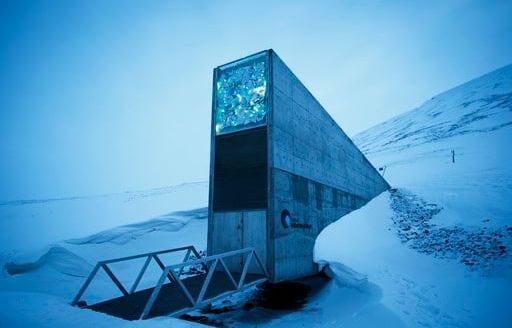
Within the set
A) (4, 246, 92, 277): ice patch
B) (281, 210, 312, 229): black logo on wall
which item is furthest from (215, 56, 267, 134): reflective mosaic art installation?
(4, 246, 92, 277): ice patch

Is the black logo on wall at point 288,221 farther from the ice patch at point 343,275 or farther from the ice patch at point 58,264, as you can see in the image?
the ice patch at point 58,264

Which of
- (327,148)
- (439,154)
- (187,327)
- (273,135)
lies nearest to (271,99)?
(273,135)

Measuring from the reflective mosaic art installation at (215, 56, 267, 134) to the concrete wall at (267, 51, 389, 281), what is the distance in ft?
1.42

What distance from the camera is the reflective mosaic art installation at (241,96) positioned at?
891 cm

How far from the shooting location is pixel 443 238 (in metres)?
9.42

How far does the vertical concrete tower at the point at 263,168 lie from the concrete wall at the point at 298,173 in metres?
0.03

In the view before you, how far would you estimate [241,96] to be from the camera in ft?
30.7

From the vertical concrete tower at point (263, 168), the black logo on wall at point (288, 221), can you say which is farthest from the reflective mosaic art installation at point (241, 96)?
the black logo on wall at point (288, 221)

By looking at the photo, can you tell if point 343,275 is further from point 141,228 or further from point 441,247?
point 141,228

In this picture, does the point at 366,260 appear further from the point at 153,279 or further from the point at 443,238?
the point at 153,279

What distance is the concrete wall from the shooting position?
834 centimetres

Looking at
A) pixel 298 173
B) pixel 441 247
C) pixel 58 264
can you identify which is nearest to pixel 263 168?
pixel 298 173

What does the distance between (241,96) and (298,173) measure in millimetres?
3464

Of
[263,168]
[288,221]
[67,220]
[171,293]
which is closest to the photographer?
[171,293]
